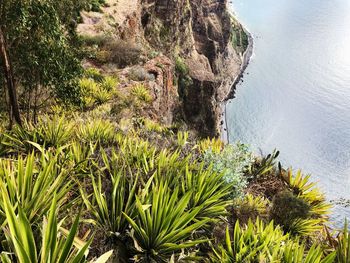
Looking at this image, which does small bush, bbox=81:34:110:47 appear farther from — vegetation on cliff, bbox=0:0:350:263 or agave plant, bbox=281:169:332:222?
agave plant, bbox=281:169:332:222

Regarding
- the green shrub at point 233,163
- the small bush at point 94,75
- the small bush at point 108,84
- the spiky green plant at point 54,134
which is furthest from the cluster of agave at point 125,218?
the small bush at point 94,75

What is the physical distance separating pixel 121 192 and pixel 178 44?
2983 cm

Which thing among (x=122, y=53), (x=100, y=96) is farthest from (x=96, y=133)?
(x=122, y=53)

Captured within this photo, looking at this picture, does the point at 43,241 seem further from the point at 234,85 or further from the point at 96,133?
the point at 234,85

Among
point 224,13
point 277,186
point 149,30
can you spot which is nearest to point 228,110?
point 224,13

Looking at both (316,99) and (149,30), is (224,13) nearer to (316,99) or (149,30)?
(316,99)

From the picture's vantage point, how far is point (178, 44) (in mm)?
32188

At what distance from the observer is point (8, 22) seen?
557 centimetres

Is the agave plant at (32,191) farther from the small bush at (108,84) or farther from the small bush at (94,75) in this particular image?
the small bush at (94,75)

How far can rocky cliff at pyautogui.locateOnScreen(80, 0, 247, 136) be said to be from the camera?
1728 cm

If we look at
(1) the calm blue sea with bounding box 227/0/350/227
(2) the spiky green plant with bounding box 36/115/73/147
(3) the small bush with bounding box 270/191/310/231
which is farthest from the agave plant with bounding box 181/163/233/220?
(1) the calm blue sea with bounding box 227/0/350/227

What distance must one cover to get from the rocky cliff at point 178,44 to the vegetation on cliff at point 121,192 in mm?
7908

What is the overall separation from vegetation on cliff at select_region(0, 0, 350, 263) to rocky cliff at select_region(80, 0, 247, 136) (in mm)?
7908

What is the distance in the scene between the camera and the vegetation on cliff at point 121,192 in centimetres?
321
